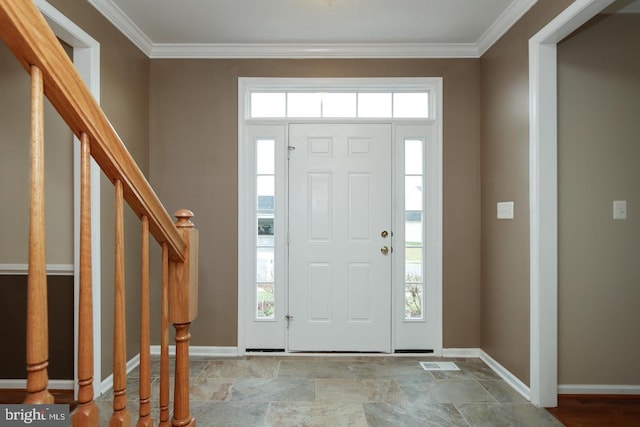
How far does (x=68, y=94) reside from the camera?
79 centimetres

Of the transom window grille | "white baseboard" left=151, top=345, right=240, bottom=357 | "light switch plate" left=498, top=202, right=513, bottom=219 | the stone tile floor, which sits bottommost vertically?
the stone tile floor

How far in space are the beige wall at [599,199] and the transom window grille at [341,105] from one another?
120 cm

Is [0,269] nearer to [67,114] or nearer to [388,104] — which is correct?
[67,114]

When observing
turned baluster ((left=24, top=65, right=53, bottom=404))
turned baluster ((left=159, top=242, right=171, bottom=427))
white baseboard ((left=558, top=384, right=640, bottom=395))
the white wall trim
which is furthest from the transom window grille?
turned baluster ((left=24, top=65, right=53, bottom=404))

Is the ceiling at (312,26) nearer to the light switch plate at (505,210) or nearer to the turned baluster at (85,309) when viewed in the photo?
the light switch plate at (505,210)

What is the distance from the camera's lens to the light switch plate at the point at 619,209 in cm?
269

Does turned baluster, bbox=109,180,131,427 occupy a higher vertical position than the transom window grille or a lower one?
lower

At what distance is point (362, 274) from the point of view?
11.6 feet

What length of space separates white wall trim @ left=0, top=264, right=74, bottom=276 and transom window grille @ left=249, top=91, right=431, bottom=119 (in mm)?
1850

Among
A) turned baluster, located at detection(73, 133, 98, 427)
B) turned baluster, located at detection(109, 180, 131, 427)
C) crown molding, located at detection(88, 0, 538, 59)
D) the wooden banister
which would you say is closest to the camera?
the wooden banister

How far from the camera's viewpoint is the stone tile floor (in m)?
2.39

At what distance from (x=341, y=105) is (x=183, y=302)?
2.65 meters

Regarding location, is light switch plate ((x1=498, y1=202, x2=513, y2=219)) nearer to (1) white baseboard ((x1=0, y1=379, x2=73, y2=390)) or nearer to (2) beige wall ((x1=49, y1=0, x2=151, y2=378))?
(2) beige wall ((x1=49, y1=0, x2=151, y2=378))

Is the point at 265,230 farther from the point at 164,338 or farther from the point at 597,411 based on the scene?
the point at 597,411
